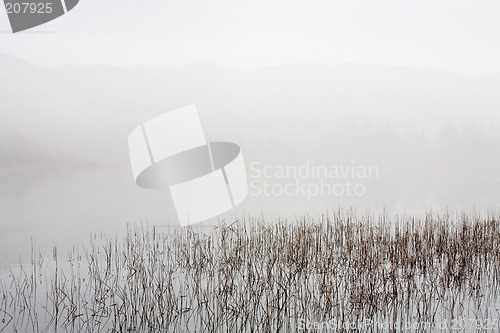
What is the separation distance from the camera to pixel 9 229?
30.1 ft

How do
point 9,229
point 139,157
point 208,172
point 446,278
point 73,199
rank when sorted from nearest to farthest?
point 446,278
point 139,157
point 9,229
point 208,172
point 73,199

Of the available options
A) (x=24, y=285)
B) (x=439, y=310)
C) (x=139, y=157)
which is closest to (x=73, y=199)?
(x=139, y=157)

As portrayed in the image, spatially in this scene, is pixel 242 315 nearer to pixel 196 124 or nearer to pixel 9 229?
pixel 196 124

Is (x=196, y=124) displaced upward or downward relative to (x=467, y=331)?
upward

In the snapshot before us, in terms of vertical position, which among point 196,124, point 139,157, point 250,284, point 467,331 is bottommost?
point 467,331

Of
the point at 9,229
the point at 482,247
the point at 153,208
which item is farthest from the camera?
A: the point at 153,208

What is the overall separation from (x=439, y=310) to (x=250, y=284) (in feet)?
4.99

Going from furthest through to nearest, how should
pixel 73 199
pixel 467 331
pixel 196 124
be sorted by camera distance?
pixel 73 199, pixel 196 124, pixel 467 331

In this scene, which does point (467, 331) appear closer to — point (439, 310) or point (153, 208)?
point (439, 310)

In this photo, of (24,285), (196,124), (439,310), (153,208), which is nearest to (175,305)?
(24,285)

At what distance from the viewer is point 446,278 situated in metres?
3.68

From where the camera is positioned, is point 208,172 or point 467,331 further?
point 208,172

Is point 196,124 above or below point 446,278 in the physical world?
above

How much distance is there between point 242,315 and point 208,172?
8.62 m
